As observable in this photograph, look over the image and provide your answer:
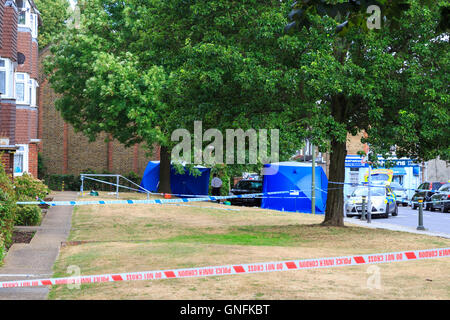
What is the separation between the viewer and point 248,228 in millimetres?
19219

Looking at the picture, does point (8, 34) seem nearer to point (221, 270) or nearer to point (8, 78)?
point (8, 78)

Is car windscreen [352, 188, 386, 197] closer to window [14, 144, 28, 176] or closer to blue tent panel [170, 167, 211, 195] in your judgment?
blue tent panel [170, 167, 211, 195]

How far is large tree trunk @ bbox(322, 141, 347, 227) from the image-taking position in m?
18.9

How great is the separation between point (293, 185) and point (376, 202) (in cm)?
369

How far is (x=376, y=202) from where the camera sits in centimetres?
2914

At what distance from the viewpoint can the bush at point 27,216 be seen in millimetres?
17656

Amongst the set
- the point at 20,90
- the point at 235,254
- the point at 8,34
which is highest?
the point at 8,34

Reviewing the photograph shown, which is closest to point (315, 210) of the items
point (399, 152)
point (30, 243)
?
point (399, 152)

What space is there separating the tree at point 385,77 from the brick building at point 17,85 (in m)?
8.96

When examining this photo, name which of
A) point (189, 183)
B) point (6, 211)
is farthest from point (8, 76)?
point (189, 183)

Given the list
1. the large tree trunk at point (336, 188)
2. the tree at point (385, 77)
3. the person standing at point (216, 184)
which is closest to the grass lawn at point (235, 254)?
the large tree trunk at point (336, 188)

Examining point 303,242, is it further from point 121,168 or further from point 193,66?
point 121,168

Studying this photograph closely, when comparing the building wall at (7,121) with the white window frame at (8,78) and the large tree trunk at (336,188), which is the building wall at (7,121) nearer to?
the white window frame at (8,78)

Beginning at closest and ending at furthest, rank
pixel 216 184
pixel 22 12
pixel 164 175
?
pixel 22 12 < pixel 216 184 < pixel 164 175
